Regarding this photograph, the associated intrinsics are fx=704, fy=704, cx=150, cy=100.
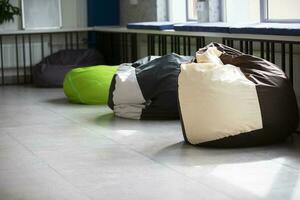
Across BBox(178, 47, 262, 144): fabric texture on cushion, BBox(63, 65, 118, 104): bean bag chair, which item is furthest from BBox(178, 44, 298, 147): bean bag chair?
BBox(63, 65, 118, 104): bean bag chair

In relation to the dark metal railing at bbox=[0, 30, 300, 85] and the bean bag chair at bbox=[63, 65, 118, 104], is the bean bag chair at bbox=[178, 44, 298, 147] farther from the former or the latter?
the dark metal railing at bbox=[0, 30, 300, 85]

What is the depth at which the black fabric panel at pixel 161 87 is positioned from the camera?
6488mm

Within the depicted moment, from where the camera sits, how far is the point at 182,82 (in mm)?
5320

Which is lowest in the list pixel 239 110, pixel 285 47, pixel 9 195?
pixel 9 195

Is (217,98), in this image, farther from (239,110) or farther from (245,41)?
(245,41)

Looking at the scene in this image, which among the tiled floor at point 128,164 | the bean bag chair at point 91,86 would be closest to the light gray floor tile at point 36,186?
the tiled floor at point 128,164

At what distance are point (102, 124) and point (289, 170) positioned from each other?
7.95 ft

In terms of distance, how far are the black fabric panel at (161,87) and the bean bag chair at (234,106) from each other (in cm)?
113

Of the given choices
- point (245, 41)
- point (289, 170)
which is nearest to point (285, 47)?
point (245, 41)

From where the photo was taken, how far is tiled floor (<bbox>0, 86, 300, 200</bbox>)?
13.0ft

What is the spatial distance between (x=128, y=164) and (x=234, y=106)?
912 mm

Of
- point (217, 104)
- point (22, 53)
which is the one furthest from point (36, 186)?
point (22, 53)

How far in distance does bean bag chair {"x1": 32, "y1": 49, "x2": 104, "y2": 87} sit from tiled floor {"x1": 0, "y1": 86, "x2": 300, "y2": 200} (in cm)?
300

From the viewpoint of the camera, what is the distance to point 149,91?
260 inches
